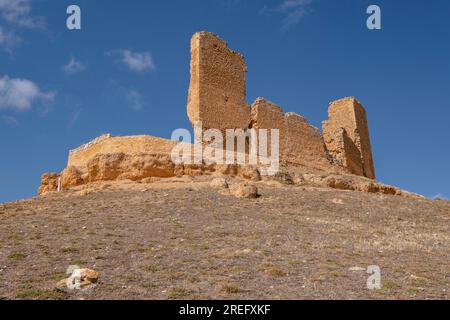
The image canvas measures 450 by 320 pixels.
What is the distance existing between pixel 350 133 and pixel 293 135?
21.3 ft

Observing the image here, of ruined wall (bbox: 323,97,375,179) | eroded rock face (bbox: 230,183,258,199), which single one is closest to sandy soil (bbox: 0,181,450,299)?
eroded rock face (bbox: 230,183,258,199)

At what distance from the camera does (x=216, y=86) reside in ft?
68.3

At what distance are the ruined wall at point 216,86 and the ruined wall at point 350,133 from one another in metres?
7.15

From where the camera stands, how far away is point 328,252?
951 cm

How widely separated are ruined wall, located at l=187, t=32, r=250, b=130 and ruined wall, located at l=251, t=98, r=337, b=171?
80cm

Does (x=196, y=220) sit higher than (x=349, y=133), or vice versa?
(x=349, y=133)

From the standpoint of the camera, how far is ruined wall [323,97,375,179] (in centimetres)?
2716

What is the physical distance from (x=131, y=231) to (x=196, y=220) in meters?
1.63

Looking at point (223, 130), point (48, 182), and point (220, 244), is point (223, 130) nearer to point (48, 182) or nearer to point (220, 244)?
point (48, 182)

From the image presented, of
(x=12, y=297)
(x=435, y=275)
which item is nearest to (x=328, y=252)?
(x=435, y=275)

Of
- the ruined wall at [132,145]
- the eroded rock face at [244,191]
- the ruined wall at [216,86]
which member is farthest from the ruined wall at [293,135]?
the eroded rock face at [244,191]

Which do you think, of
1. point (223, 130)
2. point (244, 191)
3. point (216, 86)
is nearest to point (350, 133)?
point (223, 130)
